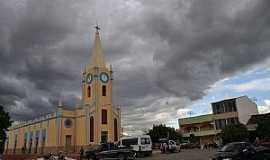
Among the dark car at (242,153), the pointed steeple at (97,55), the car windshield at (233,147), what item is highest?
the pointed steeple at (97,55)

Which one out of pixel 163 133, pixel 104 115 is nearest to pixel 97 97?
pixel 104 115

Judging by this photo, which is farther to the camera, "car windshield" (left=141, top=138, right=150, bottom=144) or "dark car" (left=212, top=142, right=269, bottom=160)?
"car windshield" (left=141, top=138, right=150, bottom=144)

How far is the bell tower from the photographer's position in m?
52.1

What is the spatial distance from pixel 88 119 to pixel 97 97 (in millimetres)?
4358

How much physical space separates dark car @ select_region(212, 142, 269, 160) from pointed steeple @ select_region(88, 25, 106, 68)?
41112 mm

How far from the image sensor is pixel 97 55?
2265 inches

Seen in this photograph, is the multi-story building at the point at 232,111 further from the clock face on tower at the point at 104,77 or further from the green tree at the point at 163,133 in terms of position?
the clock face on tower at the point at 104,77

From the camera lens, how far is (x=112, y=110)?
54.9m

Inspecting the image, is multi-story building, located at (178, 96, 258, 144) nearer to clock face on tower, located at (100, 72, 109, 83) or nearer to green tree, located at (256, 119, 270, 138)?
green tree, located at (256, 119, 270, 138)

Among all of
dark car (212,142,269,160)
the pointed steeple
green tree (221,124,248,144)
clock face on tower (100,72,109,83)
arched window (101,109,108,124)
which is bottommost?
dark car (212,142,269,160)

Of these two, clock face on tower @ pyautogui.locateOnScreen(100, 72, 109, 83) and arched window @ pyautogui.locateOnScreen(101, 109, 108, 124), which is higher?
clock face on tower @ pyautogui.locateOnScreen(100, 72, 109, 83)

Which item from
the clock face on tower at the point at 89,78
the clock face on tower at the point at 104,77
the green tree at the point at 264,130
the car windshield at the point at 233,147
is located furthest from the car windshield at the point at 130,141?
the clock face on tower at the point at 89,78

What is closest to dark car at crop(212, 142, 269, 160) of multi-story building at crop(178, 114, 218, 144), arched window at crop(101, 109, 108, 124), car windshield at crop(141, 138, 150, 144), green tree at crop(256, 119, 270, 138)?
car windshield at crop(141, 138, 150, 144)

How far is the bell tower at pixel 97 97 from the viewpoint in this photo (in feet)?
171
